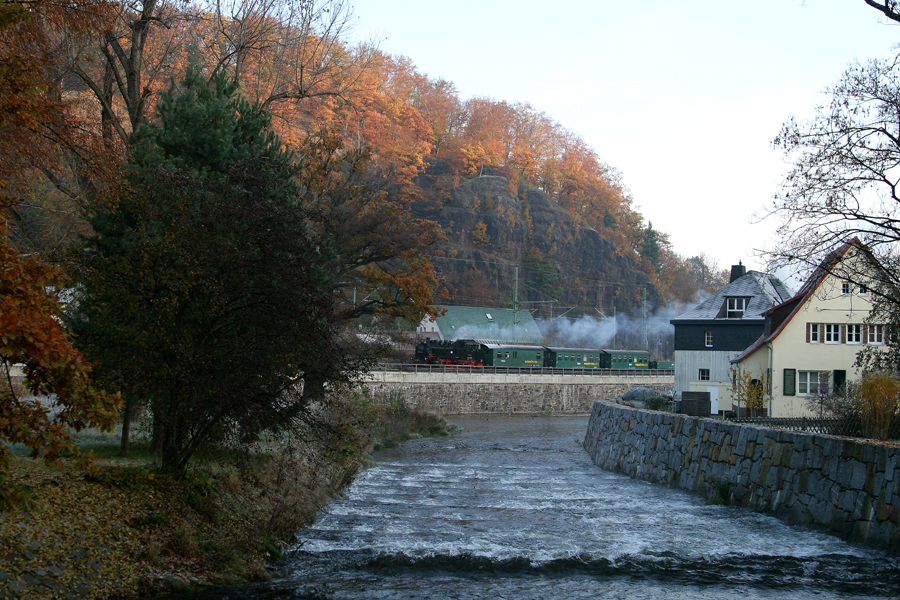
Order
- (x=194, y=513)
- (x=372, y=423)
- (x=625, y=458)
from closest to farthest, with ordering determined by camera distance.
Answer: (x=194, y=513)
(x=625, y=458)
(x=372, y=423)

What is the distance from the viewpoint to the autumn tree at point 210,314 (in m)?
10.2

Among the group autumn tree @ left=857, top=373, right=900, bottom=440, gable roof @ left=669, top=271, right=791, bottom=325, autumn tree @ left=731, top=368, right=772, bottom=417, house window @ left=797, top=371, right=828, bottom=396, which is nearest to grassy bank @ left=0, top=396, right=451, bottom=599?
autumn tree @ left=857, top=373, right=900, bottom=440

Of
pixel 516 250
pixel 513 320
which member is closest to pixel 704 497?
pixel 513 320

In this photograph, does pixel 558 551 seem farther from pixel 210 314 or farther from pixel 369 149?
pixel 369 149

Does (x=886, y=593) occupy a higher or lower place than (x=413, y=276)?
lower

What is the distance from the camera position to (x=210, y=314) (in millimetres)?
10477

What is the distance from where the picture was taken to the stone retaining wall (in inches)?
439

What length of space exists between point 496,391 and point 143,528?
45884mm

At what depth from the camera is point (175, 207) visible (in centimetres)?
1102

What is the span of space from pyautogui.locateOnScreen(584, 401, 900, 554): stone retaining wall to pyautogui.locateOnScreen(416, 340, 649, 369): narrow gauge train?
34.1 meters

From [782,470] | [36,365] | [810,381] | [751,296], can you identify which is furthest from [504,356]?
[36,365]

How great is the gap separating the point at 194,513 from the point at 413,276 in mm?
17008

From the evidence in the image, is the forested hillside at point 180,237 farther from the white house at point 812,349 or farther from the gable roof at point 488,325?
the gable roof at point 488,325

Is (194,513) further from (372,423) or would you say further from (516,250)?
(516,250)
